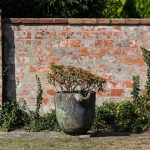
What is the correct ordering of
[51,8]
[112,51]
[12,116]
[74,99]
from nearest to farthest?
[74,99] < [12,116] < [112,51] < [51,8]

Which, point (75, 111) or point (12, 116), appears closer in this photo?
point (75, 111)

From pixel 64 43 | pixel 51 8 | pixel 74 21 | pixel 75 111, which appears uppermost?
pixel 51 8

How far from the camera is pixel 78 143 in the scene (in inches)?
365

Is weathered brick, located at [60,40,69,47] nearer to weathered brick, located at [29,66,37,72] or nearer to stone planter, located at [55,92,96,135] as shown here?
weathered brick, located at [29,66,37,72]

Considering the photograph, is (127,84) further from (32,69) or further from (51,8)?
(51,8)

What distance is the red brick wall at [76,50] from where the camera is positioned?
11094 millimetres

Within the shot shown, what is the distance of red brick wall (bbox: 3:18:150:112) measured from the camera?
11094 millimetres

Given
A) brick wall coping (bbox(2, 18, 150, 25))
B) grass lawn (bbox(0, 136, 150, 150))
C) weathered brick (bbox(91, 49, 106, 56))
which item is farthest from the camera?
weathered brick (bbox(91, 49, 106, 56))

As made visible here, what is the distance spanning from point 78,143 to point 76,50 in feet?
7.95

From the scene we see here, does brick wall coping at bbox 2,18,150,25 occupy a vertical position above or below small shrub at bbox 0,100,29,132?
above

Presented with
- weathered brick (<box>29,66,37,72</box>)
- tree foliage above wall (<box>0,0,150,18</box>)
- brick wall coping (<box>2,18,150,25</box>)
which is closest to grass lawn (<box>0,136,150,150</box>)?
weathered brick (<box>29,66,37,72</box>)

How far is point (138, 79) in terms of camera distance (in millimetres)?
11188

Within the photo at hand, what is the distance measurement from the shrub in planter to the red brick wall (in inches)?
36.9

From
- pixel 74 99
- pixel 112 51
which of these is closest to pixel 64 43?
pixel 112 51
